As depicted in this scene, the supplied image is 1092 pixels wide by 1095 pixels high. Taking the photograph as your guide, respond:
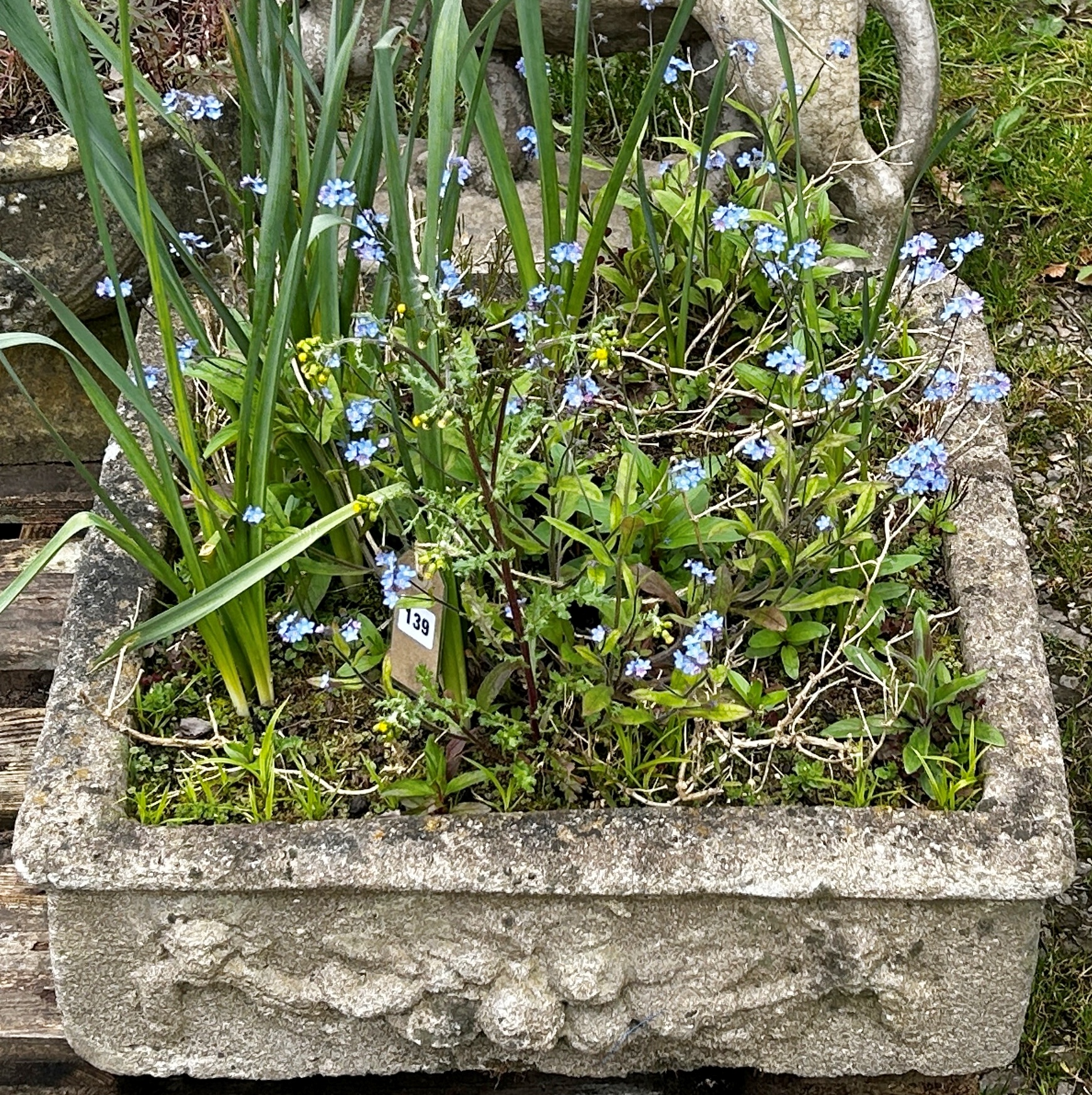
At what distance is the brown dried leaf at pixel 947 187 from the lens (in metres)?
2.92

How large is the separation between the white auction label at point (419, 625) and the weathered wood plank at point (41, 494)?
3.55ft

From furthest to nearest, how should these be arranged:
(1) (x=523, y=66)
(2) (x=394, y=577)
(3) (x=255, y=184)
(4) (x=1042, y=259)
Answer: (4) (x=1042, y=259)
(1) (x=523, y=66)
(3) (x=255, y=184)
(2) (x=394, y=577)

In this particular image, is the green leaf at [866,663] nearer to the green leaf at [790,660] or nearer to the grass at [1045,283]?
the green leaf at [790,660]

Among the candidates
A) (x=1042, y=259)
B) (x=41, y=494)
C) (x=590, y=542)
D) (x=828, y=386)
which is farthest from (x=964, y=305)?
(x=41, y=494)

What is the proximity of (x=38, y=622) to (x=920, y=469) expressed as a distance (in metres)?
1.37

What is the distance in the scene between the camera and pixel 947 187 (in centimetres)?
293

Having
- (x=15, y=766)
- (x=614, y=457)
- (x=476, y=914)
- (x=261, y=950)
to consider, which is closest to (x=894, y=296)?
(x=614, y=457)

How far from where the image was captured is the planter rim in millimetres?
1408

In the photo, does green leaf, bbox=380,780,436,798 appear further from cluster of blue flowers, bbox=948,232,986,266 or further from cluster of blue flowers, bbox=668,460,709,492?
cluster of blue flowers, bbox=948,232,986,266

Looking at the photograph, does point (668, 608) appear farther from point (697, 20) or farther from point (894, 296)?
point (697, 20)

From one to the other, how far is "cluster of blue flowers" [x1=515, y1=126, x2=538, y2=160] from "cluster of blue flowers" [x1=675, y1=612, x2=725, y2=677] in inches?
28.2

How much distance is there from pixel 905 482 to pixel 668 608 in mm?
331

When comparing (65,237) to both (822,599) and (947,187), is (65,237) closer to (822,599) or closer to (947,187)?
(822,599)

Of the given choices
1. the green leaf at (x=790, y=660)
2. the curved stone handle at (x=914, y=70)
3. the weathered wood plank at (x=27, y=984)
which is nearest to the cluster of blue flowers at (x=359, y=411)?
the green leaf at (x=790, y=660)
